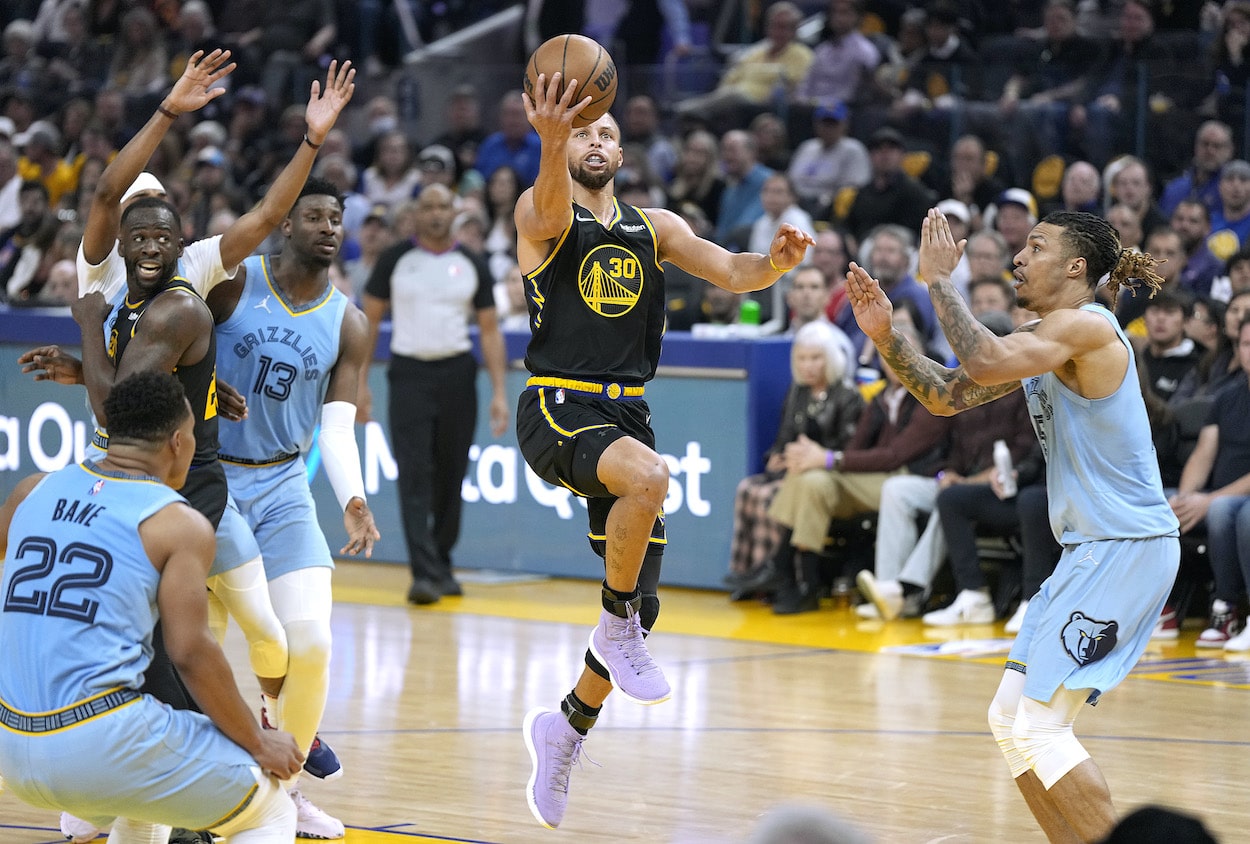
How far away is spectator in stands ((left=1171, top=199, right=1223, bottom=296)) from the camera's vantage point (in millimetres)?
12078

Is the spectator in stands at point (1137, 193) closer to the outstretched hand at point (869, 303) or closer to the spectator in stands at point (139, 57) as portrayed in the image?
the outstretched hand at point (869, 303)

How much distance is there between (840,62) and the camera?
1594cm

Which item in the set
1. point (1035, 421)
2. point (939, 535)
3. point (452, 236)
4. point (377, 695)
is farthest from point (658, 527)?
point (452, 236)

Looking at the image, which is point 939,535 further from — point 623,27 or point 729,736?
point 623,27

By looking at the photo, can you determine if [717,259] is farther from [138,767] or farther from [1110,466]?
[138,767]

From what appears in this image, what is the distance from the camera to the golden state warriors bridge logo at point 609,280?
6.26 m

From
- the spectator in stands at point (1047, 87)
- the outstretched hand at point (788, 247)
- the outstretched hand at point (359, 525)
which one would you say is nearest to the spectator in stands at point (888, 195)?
the spectator in stands at point (1047, 87)

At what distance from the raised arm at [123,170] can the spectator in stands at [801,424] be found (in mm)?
5901

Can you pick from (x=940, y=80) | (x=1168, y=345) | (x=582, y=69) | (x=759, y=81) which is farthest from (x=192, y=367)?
(x=759, y=81)

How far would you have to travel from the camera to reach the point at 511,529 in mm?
13047

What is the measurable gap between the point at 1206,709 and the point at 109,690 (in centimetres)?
587

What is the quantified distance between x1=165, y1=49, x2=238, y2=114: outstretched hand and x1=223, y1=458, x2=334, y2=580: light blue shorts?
1294 millimetres

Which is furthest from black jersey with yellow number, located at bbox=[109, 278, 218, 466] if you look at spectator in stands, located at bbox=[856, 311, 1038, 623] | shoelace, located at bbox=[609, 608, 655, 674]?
spectator in stands, located at bbox=[856, 311, 1038, 623]

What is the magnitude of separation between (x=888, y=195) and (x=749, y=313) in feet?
6.22
